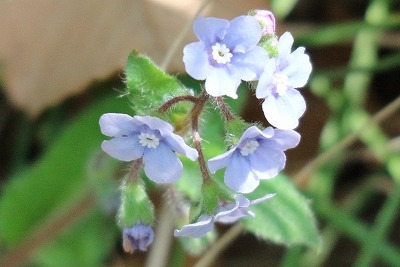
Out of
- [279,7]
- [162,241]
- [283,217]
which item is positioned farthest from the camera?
[279,7]

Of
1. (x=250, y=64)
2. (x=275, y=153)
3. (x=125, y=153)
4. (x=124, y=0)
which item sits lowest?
(x=124, y=0)

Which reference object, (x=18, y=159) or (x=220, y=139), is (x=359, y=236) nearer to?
(x=220, y=139)

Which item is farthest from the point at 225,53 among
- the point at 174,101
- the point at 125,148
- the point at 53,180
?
the point at 53,180

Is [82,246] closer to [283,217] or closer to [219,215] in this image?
[283,217]

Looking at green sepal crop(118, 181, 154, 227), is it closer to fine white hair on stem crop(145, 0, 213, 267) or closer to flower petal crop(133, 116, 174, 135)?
flower petal crop(133, 116, 174, 135)

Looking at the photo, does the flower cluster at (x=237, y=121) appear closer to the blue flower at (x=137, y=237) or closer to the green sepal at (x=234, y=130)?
the green sepal at (x=234, y=130)

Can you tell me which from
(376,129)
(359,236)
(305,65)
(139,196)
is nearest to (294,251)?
(359,236)
